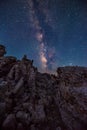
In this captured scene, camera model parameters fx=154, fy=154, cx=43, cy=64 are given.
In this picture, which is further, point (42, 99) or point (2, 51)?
point (2, 51)

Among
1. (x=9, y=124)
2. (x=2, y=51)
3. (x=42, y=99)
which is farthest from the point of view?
(x=2, y=51)

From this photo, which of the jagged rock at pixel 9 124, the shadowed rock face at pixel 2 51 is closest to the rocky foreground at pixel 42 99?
the jagged rock at pixel 9 124

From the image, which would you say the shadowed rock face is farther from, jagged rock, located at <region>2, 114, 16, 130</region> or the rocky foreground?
jagged rock, located at <region>2, 114, 16, 130</region>

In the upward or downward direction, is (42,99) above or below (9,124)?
above

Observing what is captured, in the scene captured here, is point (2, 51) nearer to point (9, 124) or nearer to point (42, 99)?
point (42, 99)

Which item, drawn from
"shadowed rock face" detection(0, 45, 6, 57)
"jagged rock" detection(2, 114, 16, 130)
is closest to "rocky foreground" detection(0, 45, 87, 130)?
"jagged rock" detection(2, 114, 16, 130)

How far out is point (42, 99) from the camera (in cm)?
2809

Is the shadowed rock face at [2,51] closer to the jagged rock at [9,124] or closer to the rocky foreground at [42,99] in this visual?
the rocky foreground at [42,99]

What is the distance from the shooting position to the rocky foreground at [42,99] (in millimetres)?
23062

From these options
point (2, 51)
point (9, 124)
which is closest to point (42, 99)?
point (9, 124)

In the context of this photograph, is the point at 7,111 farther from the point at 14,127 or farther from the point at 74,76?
the point at 74,76

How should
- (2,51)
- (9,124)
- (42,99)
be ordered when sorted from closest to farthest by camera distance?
(9,124)
(42,99)
(2,51)

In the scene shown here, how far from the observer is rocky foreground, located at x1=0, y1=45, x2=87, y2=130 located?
23.1m

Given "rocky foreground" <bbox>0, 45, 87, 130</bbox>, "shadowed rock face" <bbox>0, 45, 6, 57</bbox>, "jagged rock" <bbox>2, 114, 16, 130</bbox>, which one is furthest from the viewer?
"shadowed rock face" <bbox>0, 45, 6, 57</bbox>
